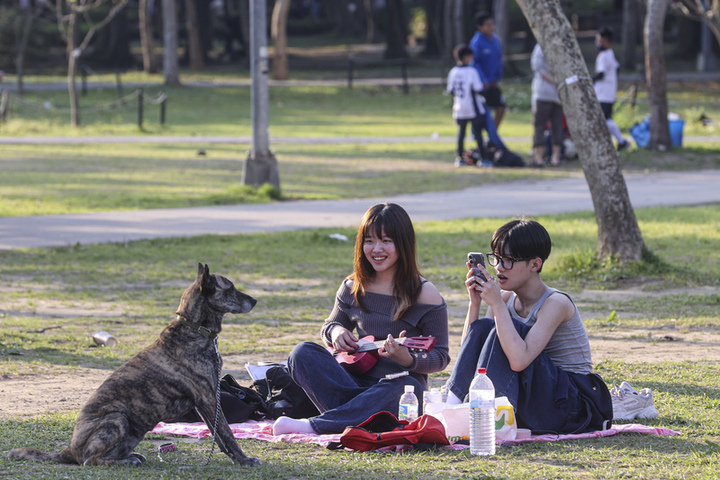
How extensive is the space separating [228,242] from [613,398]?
6.59 meters

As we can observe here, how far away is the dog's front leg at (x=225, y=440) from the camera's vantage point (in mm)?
4500

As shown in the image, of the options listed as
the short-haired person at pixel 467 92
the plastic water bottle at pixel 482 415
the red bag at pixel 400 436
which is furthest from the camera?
the short-haired person at pixel 467 92

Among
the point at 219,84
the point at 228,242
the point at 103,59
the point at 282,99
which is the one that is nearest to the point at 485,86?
the point at 228,242

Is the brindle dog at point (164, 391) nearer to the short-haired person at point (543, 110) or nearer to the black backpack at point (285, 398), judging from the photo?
the black backpack at point (285, 398)

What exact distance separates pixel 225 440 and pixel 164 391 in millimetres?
364

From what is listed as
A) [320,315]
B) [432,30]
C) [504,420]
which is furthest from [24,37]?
[504,420]

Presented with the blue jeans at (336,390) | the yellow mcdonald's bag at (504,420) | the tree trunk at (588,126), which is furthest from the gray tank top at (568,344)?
the tree trunk at (588,126)

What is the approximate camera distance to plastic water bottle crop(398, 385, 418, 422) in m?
4.95

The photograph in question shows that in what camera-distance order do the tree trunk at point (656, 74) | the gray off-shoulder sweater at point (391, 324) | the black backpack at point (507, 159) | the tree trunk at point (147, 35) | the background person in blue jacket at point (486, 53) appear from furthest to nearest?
the tree trunk at point (147, 35), the background person in blue jacket at point (486, 53), the black backpack at point (507, 159), the tree trunk at point (656, 74), the gray off-shoulder sweater at point (391, 324)

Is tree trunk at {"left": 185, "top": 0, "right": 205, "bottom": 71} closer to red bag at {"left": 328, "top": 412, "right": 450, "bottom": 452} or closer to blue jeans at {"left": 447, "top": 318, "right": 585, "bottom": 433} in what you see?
blue jeans at {"left": 447, "top": 318, "right": 585, "bottom": 433}

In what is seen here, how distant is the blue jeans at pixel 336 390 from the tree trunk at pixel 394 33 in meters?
41.2

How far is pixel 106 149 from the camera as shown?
20922 mm

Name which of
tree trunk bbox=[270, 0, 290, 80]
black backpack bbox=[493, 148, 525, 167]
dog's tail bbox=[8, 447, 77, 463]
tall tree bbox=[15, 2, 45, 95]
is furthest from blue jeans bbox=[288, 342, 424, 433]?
tree trunk bbox=[270, 0, 290, 80]

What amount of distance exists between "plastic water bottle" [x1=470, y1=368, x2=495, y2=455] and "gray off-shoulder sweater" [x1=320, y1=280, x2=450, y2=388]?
0.45 meters
